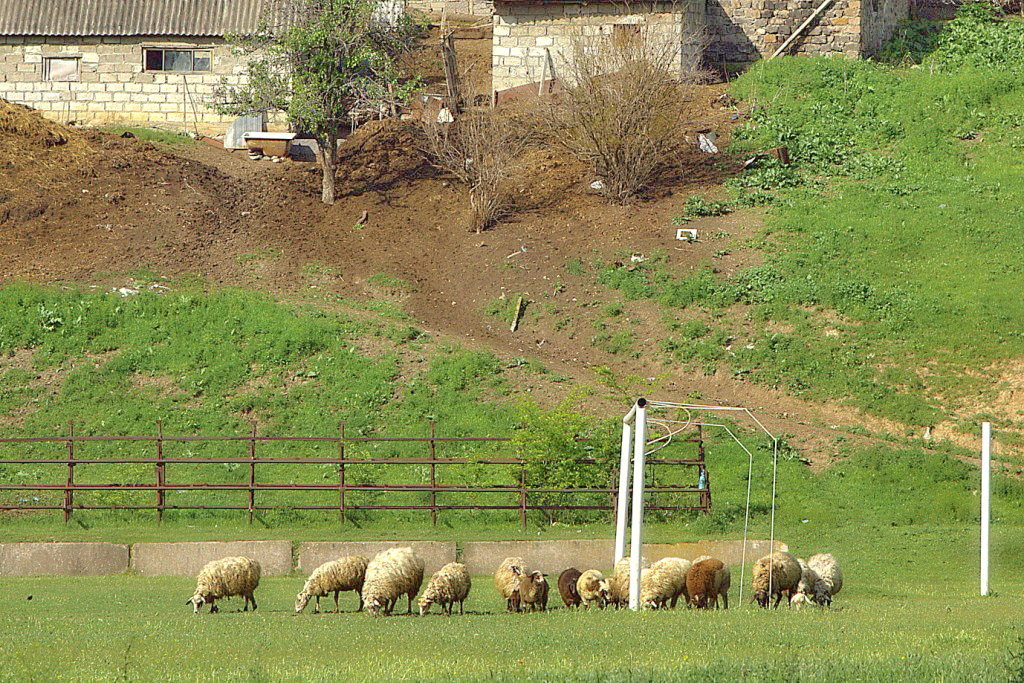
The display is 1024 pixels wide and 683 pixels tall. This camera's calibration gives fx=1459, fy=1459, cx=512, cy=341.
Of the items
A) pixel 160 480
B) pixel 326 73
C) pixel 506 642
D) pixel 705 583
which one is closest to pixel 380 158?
pixel 326 73

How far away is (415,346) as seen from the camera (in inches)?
1086

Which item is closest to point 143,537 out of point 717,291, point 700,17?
point 717,291

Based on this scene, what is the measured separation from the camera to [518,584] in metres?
15.8

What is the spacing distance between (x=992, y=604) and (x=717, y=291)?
1394 cm

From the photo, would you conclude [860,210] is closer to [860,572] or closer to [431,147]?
[431,147]

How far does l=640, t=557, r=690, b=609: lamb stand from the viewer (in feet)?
51.4

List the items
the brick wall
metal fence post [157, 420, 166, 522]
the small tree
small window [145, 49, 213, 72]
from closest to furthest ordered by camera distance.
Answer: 1. metal fence post [157, 420, 166, 522]
2. the small tree
3. the brick wall
4. small window [145, 49, 213, 72]

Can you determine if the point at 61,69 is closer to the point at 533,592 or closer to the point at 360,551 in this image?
the point at 360,551

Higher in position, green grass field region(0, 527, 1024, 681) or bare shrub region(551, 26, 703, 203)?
bare shrub region(551, 26, 703, 203)

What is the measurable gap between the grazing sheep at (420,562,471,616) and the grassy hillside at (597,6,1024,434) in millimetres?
11796

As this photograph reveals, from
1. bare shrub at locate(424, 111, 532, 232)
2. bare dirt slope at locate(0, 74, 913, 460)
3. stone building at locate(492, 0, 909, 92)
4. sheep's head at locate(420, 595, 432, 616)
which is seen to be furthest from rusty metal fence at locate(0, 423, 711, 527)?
stone building at locate(492, 0, 909, 92)

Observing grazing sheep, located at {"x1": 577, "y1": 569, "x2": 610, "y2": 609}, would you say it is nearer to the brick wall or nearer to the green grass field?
the green grass field

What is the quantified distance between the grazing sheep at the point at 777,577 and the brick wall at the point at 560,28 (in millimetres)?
23222

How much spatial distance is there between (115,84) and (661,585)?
28.5m
